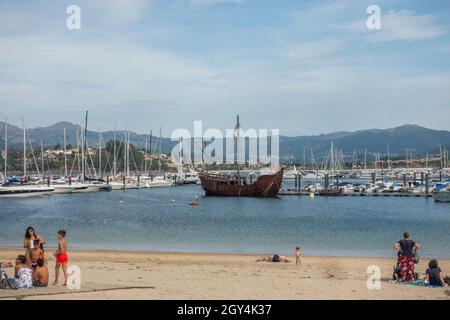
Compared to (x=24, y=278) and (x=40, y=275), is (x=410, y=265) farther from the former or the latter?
(x=24, y=278)

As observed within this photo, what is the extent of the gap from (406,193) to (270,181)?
2104 centimetres

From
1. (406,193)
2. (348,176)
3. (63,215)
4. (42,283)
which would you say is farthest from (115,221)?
(348,176)

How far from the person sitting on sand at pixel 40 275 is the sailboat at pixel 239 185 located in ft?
243

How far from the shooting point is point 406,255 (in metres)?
18.9

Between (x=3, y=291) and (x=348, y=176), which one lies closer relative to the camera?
(x=3, y=291)

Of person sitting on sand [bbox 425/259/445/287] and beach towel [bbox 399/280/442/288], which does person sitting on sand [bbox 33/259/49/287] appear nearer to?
beach towel [bbox 399/280/442/288]

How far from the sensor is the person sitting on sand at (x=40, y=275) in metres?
16.4

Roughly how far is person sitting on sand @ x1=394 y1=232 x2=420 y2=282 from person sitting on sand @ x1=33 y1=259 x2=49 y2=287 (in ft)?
31.9

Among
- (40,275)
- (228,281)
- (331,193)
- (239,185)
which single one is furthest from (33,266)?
(331,193)

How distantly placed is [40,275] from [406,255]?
10.3 m

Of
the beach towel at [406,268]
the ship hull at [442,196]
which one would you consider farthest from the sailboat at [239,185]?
the beach towel at [406,268]
